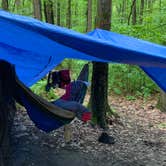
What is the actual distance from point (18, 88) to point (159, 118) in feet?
11.9

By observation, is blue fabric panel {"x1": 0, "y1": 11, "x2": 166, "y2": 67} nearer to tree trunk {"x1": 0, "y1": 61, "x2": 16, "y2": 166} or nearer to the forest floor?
tree trunk {"x1": 0, "y1": 61, "x2": 16, "y2": 166}

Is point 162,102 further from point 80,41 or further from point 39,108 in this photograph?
point 80,41

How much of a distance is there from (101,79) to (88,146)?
0.99m

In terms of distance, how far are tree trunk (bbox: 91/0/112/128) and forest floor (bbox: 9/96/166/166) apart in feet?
0.67

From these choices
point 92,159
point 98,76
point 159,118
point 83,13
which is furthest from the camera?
point 83,13

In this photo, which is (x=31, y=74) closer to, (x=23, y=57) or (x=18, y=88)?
(x=23, y=57)

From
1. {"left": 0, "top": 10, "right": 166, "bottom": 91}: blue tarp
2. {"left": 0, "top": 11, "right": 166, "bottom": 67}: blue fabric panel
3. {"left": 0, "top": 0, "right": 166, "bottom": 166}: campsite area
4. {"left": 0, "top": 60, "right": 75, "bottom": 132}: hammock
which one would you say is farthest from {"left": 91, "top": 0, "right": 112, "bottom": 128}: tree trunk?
{"left": 0, "top": 11, "right": 166, "bottom": 67}: blue fabric panel

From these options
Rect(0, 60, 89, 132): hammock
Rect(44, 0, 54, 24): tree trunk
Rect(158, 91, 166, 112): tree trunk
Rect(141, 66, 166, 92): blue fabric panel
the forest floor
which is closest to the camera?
Rect(0, 60, 89, 132): hammock

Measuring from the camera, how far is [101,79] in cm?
469

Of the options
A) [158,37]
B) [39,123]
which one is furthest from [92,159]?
[158,37]

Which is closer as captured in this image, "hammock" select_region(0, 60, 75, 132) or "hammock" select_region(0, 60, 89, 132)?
"hammock" select_region(0, 60, 75, 132)

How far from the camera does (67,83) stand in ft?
15.6

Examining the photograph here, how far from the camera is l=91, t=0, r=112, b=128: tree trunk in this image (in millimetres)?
4656

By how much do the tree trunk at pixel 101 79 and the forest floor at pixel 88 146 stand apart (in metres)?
0.20
